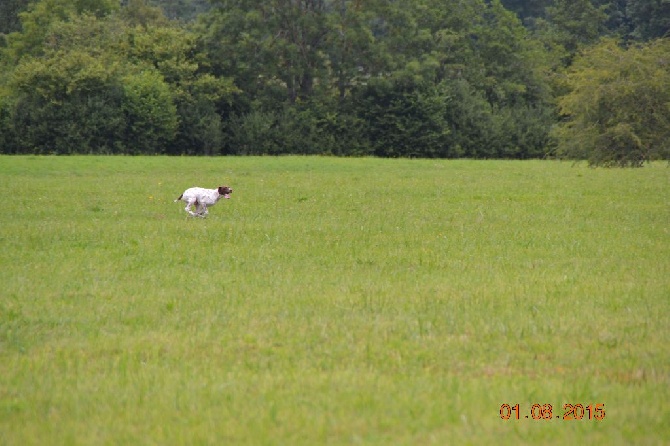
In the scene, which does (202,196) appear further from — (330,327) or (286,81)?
(286,81)

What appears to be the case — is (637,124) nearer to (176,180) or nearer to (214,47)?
(176,180)

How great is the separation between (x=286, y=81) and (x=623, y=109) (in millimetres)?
35693

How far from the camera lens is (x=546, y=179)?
36938mm

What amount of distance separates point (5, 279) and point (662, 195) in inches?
806

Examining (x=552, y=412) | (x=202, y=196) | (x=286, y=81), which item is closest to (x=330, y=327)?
(x=552, y=412)

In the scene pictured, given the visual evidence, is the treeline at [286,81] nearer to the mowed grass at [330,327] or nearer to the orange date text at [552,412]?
the mowed grass at [330,327]

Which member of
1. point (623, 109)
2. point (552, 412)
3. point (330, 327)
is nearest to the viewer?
point (552, 412)

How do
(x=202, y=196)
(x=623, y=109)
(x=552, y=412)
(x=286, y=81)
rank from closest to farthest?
1. (x=552, y=412)
2. (x=202, y=196)
3. (x=623, y=109)
4. (x=286, y=81)

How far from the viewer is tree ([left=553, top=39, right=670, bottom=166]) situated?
1767 inches

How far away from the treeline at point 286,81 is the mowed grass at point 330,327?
46.9 meters

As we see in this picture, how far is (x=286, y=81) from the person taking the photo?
248 ft

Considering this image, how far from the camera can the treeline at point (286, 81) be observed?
67.0 meters

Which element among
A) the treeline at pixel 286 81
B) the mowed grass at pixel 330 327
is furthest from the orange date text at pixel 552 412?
the treeline at pixel 286 81

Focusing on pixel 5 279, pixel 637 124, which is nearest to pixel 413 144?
pixel 637 124
